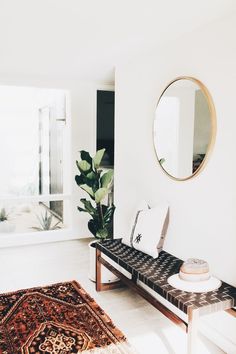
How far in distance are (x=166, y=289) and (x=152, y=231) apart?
2.48 ft

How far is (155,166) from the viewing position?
3424 mm

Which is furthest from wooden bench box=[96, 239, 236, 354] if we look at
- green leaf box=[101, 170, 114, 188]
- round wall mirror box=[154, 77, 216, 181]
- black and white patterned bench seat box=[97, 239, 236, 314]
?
round wall mirror box=[154, 77, 216, 181]

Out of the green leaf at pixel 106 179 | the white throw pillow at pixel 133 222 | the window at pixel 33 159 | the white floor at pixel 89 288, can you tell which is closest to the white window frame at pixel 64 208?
the window at pixel 33 159

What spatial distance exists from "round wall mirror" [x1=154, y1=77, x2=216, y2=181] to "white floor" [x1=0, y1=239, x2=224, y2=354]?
1.23 m

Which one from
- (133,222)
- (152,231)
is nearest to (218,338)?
(152,231)

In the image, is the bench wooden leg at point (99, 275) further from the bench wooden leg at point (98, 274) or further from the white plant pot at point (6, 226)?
the white plant pot at point (6, 226)

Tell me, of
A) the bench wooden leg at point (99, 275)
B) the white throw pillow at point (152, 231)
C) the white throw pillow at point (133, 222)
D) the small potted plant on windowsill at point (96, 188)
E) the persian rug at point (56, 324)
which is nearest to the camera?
the persian rug at point (56, 324)

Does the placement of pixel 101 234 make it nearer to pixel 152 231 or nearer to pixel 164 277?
pixel 152 231

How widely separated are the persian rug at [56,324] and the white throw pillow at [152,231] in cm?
67

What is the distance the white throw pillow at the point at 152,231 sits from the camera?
3.10 meters

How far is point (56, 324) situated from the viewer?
297 centimetres

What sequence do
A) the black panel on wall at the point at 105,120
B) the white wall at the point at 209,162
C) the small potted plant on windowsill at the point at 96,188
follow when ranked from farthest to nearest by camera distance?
the black panel on wall at the point at 105,120, the small potted plant on windowsill at the point at 96,188, the white wall at the point at 209,162

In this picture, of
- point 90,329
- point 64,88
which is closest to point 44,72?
point 64,88

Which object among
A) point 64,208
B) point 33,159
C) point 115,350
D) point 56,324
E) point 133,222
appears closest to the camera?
point 115,350
